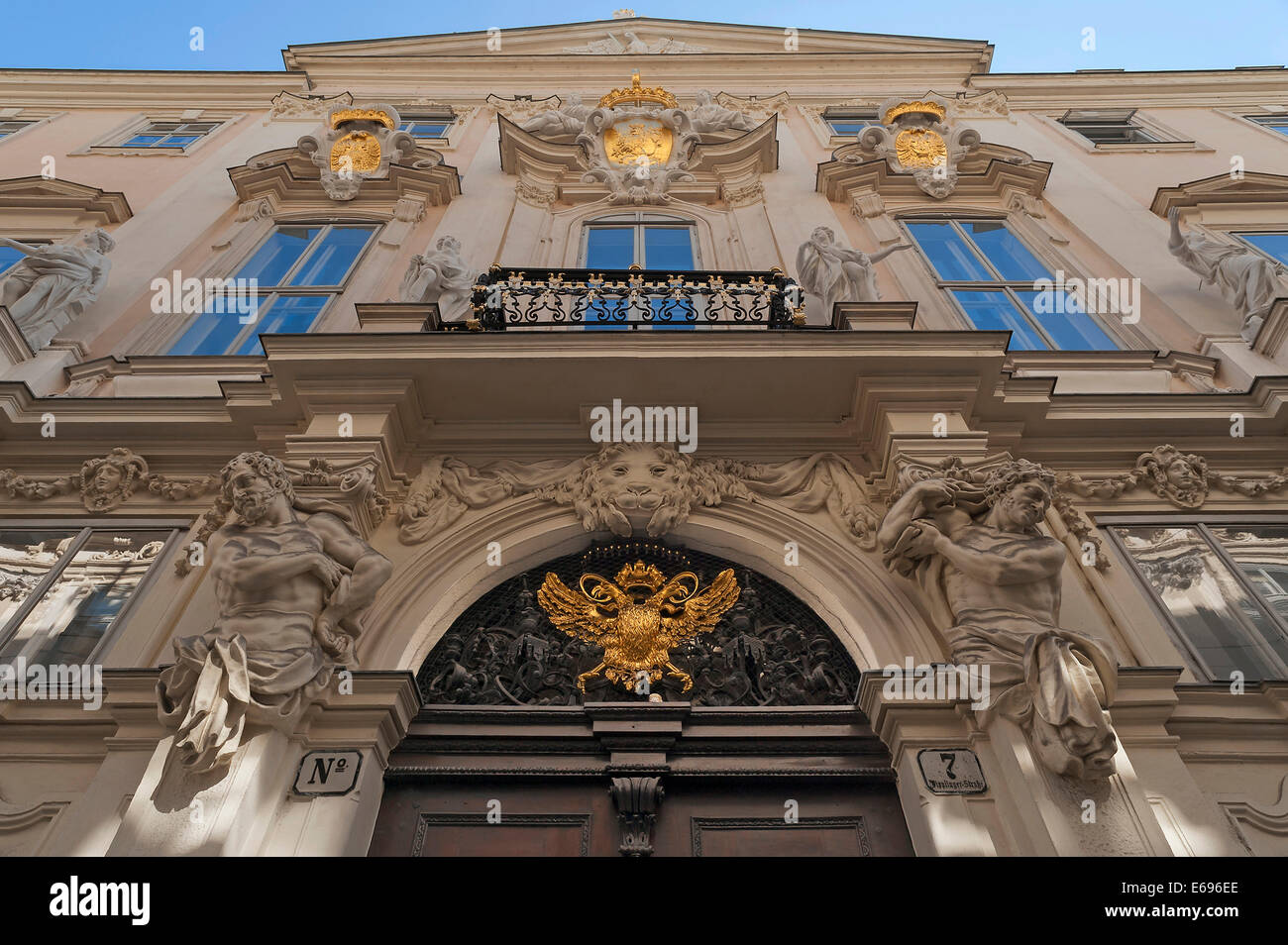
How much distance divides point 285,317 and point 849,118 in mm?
9071

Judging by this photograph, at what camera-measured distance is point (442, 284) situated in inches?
292

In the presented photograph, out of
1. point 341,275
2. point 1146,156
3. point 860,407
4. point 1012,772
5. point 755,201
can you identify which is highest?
point 1146,156

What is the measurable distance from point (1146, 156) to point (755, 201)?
5.50 metres

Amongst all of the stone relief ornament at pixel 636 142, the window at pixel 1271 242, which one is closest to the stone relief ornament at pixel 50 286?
the stone relief ornament at pixel 636 142

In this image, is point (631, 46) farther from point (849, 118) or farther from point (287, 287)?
point (287, 287)

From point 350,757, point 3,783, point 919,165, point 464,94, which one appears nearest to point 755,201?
point 919,165

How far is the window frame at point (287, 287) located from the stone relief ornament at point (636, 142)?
291 centimetres

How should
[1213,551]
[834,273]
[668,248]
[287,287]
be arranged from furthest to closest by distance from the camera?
[668,248]
[287,287]
[834,273]
[1213,551]

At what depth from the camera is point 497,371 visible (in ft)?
19.4

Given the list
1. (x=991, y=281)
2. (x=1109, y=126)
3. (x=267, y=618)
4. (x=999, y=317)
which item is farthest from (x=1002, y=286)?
(x=267, y=618)

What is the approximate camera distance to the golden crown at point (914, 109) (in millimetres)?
11477

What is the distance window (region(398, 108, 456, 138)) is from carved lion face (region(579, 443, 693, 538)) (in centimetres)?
885

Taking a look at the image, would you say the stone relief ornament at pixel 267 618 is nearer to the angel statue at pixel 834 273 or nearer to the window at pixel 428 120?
the angel statue at pixel 834 273

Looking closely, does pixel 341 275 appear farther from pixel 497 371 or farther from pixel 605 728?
pixel 605 728
